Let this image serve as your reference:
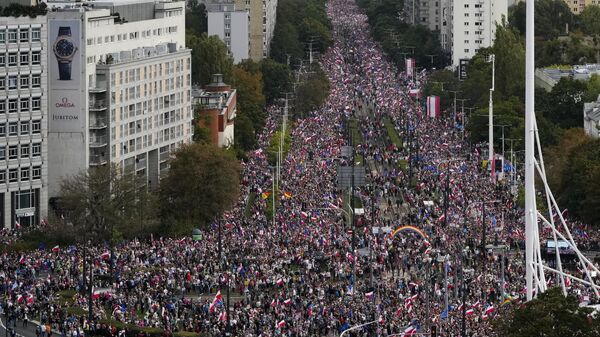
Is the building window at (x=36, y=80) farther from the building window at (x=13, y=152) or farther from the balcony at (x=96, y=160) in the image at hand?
the balcony at (x=96, y=160)

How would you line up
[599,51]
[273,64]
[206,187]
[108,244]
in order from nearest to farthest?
[108,244] < [206,187] < [273,64] < [599,51]

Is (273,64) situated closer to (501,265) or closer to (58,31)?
(58,31)

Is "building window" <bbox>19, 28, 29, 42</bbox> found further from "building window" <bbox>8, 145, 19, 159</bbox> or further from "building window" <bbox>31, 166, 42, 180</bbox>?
"building window" <bbox>31, 166, 42, 180</bbox>

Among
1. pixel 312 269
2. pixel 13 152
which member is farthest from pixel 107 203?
pixel 312 269

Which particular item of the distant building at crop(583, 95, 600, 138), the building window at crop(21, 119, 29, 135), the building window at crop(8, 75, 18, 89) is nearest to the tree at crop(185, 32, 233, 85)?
the distant building at crop(583, 95, 600, 138)

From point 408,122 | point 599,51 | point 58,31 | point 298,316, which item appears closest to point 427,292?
point 298,316

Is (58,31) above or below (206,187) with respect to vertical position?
above

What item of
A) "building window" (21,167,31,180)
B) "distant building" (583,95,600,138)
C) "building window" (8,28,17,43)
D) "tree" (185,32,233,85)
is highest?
"building window" (8,28,17,43)
